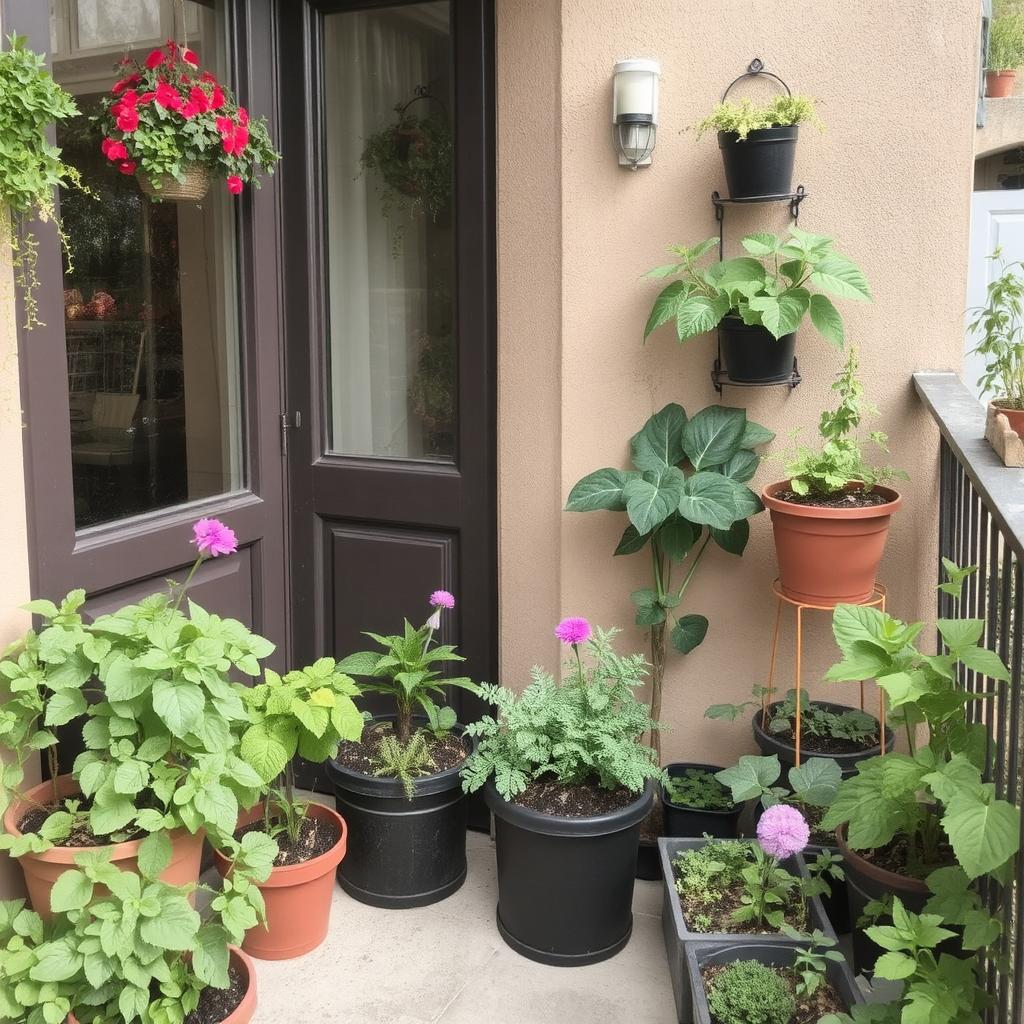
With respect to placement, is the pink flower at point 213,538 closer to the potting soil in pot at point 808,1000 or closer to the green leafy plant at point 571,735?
the green leafy plant at point 571,735

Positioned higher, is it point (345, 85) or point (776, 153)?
point (345, 85)

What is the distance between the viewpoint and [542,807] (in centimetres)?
264

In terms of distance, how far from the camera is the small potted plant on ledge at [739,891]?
7.38ft

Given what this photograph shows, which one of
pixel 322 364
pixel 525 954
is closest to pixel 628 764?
pixel 525 954

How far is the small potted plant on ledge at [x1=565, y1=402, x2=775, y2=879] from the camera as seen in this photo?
2.77 meters

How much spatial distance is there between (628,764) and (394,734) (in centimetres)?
71

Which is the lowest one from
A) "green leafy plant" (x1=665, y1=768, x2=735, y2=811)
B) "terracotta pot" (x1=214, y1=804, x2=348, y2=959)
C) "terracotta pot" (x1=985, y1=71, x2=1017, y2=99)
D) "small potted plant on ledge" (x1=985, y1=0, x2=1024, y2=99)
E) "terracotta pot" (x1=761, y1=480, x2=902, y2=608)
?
"terracotta pot" (x1=214, y1=804, x2=348, y2=959)

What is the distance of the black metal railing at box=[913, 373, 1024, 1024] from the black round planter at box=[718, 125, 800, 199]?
1.89 ft

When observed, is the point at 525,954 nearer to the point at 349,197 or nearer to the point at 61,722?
the point at 61,722

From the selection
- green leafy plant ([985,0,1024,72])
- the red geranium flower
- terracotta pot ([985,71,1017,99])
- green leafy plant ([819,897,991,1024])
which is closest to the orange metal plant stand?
green leafy plant ([819,897,991,1024])

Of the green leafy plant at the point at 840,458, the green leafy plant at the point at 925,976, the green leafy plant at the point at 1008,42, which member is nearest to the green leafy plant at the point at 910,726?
the green leafy plant at the point at 925,976

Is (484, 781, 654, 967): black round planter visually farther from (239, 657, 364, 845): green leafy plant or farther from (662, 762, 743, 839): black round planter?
(239, 657, 364, 845): green leafy plant

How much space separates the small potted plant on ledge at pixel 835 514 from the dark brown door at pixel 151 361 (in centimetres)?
142

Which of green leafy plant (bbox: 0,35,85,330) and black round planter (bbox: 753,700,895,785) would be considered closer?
green leafy plant (bbox: 0,35,85,330)
